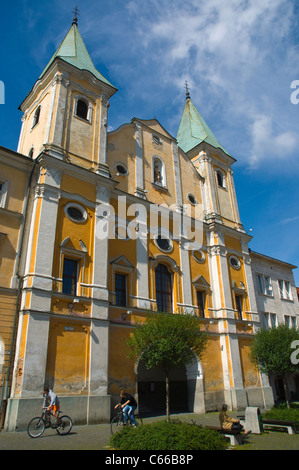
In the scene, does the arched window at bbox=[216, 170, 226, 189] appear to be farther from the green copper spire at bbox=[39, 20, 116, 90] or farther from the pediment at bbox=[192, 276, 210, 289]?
the green copper spire at bbox=[39, 20, 116, 90]

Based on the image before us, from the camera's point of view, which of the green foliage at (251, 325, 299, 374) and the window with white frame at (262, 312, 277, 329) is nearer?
the green foliage at (251, 325, 299, 374)

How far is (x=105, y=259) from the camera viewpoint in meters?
18.7

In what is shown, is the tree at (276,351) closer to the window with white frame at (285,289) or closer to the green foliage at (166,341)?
the green foliage at (166,341)

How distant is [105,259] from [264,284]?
17.7 meters

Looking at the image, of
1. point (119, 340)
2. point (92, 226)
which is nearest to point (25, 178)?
point (92, 226)

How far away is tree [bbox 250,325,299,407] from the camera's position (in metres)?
20.0

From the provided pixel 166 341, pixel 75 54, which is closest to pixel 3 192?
pixel 166 341

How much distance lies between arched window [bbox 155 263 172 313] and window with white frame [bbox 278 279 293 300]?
569 inches

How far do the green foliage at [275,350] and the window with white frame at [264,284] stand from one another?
29.8 feet

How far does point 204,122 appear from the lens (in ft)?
114

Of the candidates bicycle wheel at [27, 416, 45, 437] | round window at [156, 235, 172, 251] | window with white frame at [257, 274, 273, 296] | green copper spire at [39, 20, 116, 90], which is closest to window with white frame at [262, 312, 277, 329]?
window with white frame at [257, 274, 273, 296]

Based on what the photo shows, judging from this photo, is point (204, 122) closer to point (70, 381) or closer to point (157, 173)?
point (157, 173)

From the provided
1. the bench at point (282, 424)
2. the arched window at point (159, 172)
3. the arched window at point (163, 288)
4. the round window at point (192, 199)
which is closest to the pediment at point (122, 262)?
the arched window at point (163, 288)
